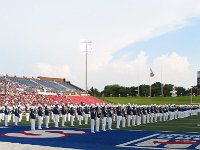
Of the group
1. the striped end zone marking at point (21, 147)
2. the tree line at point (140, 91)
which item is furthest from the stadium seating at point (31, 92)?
the tree line at point (140, 91)

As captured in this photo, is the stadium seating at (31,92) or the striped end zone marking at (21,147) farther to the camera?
the stadium seating at (31,92)

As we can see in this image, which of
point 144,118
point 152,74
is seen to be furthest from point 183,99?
point 144,118

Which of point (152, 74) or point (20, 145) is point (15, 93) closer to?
point (152, 74)

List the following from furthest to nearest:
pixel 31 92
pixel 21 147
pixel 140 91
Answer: pixel 140 91 → pixel 31 92 → pixel 21 147

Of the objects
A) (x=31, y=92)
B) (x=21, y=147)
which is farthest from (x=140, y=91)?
(x=21, y=147)

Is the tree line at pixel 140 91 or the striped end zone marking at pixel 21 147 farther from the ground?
the tree line at pixel 140 91

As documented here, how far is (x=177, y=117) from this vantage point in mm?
34500

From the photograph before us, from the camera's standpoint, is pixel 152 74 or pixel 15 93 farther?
pixel 152 74

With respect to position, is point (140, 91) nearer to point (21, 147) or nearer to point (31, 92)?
point (31, 92)

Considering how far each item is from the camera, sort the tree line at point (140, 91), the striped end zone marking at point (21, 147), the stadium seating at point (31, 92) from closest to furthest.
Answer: the striped end zone marking at point (21, 147)
the stadium seating at point (31, 92)
the tree line at point (140, 91)

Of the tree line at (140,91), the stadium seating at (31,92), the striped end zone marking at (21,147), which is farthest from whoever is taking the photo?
the tree line at (140,91)

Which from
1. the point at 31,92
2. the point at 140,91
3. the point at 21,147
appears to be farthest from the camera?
the point at 140,91

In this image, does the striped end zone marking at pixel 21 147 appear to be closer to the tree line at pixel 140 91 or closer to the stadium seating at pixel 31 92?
the stadium seating at pixel 31 92

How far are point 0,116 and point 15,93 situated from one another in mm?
22120
